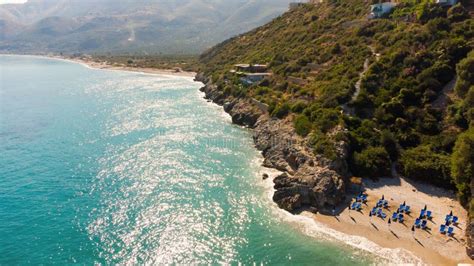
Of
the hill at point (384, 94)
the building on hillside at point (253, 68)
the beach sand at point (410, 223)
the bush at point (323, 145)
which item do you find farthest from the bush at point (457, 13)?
the building on hillside at point (253, 68)

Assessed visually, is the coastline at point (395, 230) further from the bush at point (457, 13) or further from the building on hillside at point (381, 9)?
the building on hillside at point (381, 9)

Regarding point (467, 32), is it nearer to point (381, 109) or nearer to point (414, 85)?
point (414, 85)

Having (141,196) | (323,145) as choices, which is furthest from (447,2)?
(141,196)

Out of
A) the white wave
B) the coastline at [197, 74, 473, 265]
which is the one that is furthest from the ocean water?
the coastline at [197, 74, 473, 265]

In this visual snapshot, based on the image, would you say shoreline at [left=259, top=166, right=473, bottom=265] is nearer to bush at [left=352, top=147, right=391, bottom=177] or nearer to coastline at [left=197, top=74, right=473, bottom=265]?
coastline at [left=197, top=74, right=473, bottom=265]

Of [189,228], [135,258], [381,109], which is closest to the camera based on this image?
[135,258]

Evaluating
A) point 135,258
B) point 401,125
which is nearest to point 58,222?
Answer: point 135,258

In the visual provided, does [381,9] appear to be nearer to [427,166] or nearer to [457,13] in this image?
[457,13]
